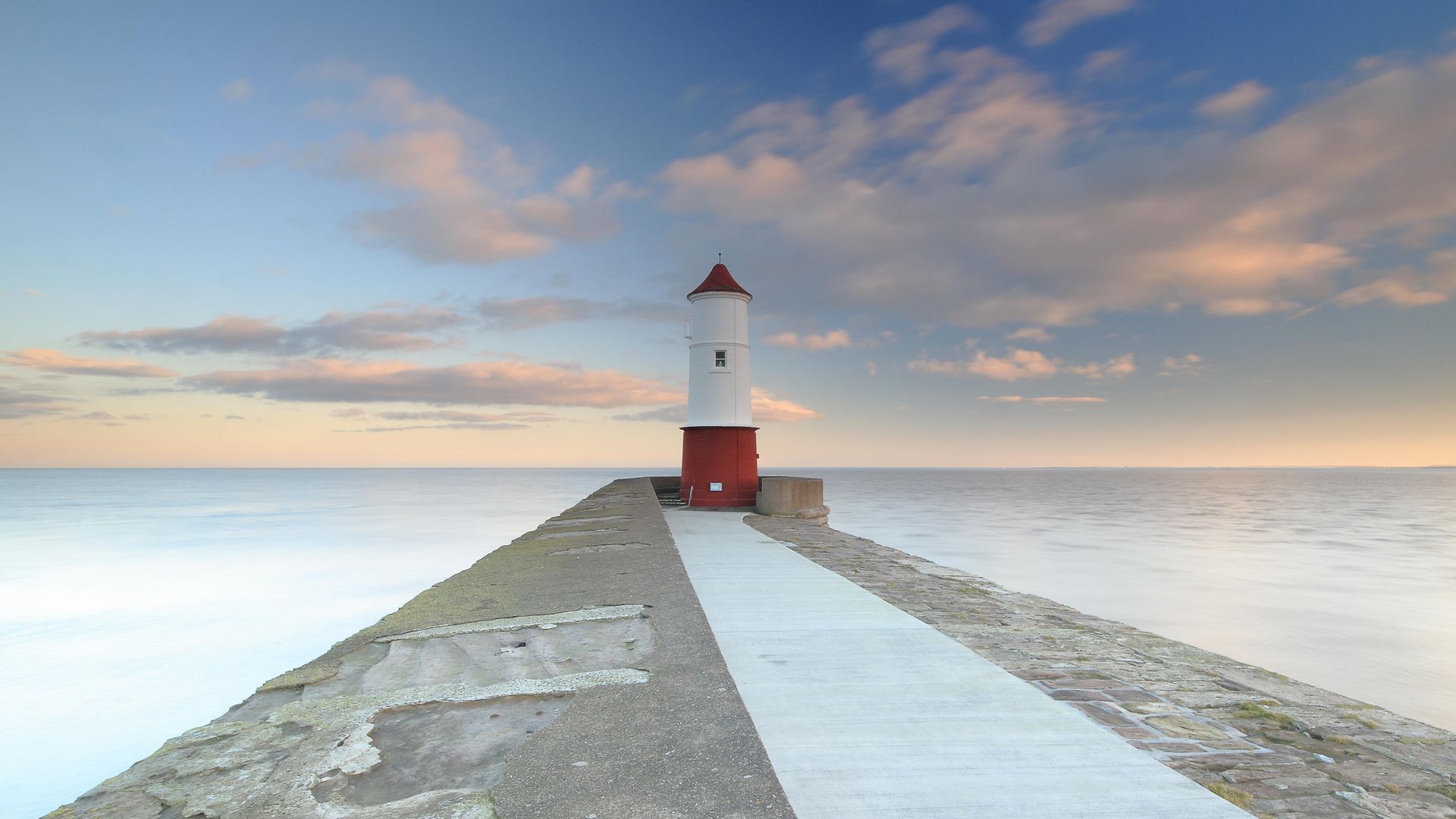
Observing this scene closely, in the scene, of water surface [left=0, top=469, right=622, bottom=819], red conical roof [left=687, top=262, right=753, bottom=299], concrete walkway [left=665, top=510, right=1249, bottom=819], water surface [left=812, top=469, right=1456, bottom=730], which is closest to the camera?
concrete walkway [left=665, top=510, right=1249, bottom=819]

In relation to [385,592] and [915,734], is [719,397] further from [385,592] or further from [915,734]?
[915,734]

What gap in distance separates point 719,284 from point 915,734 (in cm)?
1286

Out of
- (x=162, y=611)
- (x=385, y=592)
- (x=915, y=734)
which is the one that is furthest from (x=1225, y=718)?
(x=162, y=611)

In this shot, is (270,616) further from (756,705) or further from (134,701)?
(756,705)

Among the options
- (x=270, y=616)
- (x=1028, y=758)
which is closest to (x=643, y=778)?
(x=1028, y=758)

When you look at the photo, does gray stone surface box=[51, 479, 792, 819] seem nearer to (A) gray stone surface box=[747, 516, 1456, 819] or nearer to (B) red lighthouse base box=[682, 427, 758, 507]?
(A) gray stone surface box=[747, 516, 1456, 819]

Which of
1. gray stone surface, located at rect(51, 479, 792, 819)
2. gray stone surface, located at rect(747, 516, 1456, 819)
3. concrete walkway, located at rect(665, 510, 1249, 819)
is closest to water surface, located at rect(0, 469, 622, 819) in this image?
gray stone surface, located at rect(51, 479, 792, 819)

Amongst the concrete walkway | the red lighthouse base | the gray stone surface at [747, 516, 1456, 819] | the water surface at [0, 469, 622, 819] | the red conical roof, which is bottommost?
the water surface at [0, 469, 622, 819]

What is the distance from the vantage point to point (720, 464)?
1550 cm

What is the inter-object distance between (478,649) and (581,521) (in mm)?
8220

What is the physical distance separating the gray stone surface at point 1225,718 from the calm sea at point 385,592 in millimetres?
4299

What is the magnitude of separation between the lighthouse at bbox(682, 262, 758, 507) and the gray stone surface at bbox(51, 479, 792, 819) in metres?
9.53

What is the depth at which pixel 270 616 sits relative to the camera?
13211 millimetres

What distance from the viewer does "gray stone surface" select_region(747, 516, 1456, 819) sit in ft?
9.91
